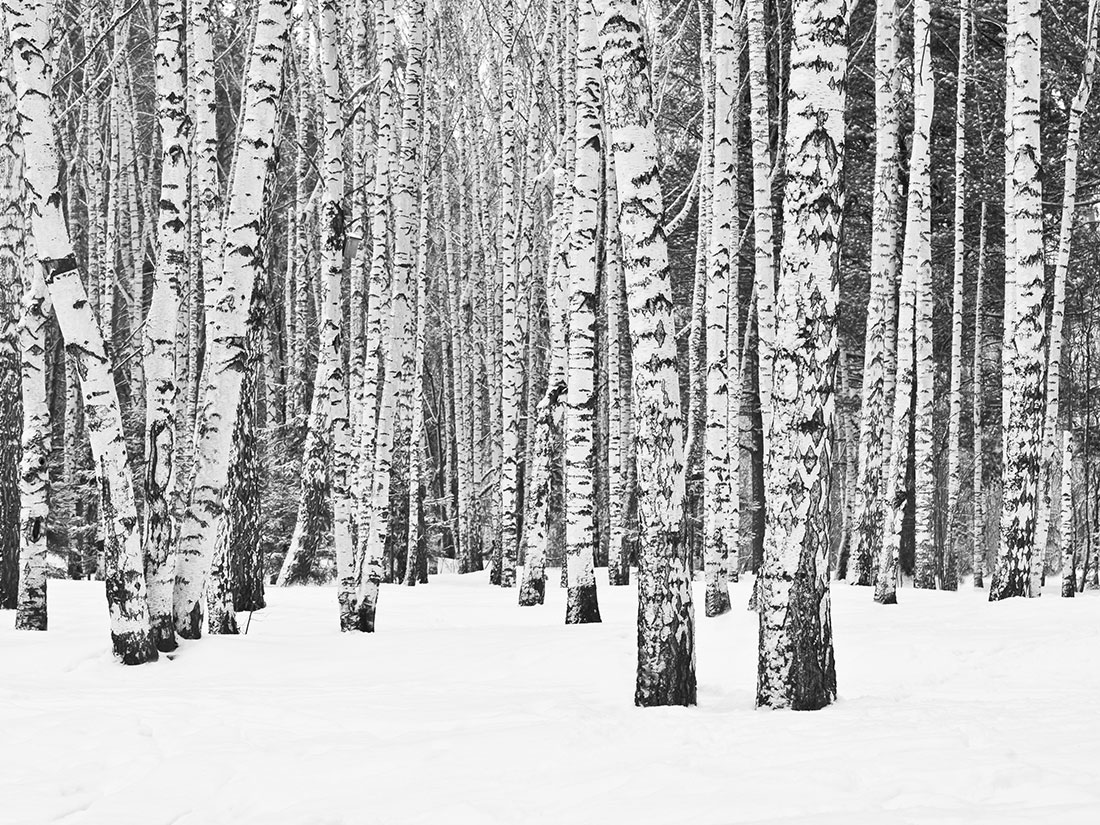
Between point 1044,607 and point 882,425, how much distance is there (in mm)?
4326

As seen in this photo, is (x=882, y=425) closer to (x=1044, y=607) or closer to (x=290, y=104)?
(x=1044, y=607)

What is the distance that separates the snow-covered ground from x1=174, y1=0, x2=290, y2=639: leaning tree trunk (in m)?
0.77

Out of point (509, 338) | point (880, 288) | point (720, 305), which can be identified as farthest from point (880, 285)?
point (509, 338)

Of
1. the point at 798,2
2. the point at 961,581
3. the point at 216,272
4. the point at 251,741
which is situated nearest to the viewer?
the point at 251,741

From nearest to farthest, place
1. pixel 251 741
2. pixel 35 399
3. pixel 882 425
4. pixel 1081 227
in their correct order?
pixel 251 741, pixel 35 399, pixel 882 425, pixel 1081 227

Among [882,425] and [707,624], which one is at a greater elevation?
[882,425]

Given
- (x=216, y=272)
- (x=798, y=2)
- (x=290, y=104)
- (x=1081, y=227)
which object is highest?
(x=290, y=104)

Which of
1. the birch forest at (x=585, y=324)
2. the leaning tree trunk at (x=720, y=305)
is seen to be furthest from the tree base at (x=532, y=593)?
the leaning tree trunk at (x=720, y=305)

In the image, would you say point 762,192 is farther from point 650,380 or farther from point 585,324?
point 650,380

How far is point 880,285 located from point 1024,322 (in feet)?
7.08

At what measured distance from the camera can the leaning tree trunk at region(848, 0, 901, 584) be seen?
1252 cm

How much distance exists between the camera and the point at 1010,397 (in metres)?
11.6

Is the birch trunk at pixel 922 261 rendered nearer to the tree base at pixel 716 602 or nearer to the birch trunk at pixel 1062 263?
the birch trunk at pixel 1062 263

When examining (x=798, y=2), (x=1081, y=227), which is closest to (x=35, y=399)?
(x=798, y=2)
